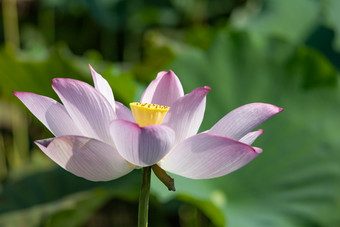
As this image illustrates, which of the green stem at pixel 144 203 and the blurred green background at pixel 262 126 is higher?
the green stem at pixel 144 203

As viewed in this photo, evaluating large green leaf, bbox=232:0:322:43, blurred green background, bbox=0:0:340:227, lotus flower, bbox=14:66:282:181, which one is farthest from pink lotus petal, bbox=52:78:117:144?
large green leaf, bbox=232:0:322:43

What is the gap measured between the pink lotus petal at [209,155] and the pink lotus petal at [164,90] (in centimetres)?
9

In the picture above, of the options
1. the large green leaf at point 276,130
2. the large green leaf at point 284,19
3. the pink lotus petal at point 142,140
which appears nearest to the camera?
the pink lotus petal at point 142,140

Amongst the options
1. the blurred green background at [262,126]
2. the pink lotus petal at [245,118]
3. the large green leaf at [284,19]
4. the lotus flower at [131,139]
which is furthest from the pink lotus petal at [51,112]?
the large green leaf at [284,19]

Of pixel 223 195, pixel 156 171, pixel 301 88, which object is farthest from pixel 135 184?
pixel 156 171

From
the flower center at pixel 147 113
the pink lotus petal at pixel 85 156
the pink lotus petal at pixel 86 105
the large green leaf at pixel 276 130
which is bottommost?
the large green leaf at pixel 276 130

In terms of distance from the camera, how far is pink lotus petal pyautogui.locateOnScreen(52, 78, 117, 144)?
1.06 feet

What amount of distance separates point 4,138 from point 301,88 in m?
1.54

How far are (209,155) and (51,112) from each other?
110 mm

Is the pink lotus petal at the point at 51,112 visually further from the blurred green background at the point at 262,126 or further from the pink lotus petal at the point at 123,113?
the blurred green background at the point at 262,126

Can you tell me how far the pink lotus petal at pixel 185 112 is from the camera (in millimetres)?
339

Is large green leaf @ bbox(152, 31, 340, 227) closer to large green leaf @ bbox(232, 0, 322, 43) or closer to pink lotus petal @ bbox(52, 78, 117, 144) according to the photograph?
large green leaf @ bbox(232, 0, 322, 43)

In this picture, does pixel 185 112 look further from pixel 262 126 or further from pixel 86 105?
pixel 262 126

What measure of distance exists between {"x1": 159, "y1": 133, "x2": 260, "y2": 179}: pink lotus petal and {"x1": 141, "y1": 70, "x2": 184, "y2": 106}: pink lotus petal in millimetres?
89
